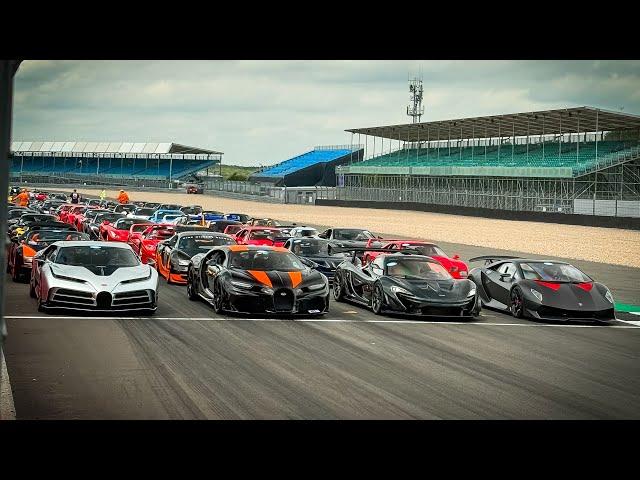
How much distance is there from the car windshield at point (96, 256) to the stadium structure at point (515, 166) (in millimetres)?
41562

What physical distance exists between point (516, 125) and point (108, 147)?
102 meters

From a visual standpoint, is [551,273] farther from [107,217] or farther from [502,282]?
[107,217]

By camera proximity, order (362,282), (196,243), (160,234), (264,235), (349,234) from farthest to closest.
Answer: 1. (349,234)
2. (264,235)
3. (160,234)
4. (196,243)
5. (362,282)

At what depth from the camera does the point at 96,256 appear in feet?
56.1

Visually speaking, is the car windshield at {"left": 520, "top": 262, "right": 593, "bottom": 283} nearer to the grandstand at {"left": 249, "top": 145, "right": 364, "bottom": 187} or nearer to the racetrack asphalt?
the racetrack asphalt

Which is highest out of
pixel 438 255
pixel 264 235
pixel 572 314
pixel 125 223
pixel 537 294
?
pixel 125 223

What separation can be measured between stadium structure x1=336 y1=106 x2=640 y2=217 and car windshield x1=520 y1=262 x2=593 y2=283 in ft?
122

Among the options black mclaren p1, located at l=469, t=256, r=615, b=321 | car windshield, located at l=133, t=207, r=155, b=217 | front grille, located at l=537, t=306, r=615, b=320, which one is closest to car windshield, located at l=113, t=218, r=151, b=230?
car windshield, located at l=133, t=207, r=155, b=217

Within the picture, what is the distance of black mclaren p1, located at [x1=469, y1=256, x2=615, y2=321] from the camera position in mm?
17281

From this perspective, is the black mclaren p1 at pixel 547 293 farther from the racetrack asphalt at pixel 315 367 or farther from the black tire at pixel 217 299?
the black tire at pixel 217 299

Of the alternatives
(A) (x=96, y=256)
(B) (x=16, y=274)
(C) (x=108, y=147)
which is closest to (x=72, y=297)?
(A) (x=96, y=256)

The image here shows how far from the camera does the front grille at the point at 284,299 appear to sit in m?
16.5

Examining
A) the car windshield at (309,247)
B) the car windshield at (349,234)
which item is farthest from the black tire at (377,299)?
the car windshield at (349,234)
